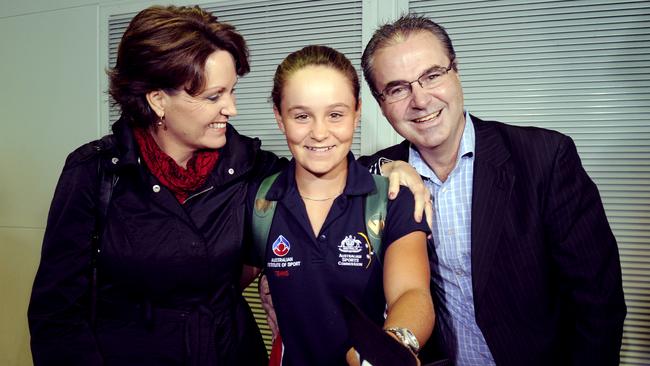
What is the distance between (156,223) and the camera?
4.58 feet

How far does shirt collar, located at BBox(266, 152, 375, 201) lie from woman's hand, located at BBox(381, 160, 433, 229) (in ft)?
0.20

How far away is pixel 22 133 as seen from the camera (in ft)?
11.0

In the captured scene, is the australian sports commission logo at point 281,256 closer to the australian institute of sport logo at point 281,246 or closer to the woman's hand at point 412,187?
the australian institute of sport logo at point 281,246

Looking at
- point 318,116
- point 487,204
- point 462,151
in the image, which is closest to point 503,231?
point 487,204

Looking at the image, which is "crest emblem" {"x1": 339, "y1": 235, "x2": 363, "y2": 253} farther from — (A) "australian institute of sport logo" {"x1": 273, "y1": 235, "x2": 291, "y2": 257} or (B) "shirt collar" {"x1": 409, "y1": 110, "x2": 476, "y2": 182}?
(B) "shirt collar" {"x1": 409, "y1": 110, "x2": 476, "y2": 182}

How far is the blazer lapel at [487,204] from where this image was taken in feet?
5.01

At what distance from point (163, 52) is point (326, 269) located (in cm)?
75

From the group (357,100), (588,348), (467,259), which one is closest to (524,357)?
(588,348)

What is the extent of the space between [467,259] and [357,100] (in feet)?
2.14

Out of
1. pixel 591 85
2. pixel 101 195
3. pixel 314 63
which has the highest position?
pixel 591 85

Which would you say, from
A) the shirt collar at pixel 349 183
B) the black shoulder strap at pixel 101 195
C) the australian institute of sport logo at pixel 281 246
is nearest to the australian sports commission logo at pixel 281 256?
the australian institute of sport logo at pixel 281 246

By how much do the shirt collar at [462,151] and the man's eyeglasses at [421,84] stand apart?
204mm

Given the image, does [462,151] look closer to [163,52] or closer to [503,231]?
[503,231]

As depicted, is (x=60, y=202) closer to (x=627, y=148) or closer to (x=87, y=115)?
(x=87, y=115)
